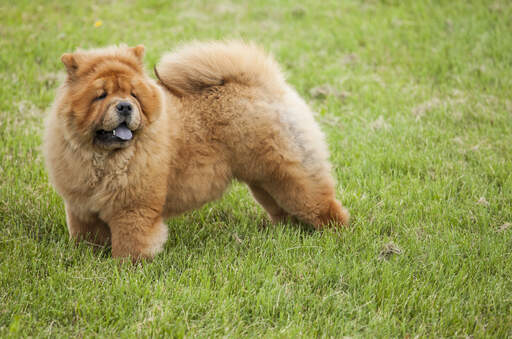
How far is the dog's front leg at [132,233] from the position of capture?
3.30m

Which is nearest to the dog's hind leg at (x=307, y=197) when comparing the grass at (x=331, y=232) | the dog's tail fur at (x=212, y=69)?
the grass at (x=331, y=232)

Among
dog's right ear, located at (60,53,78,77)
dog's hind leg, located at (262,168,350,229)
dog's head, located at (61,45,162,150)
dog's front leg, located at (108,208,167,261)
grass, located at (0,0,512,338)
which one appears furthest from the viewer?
dog's hind leg, located at (262,168,350,229)

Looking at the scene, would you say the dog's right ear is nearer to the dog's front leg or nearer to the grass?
the dog's front leg

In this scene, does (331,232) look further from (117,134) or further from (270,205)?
(117,134)

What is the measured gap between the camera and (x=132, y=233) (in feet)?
10.8

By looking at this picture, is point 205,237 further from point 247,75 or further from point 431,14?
point 431,14

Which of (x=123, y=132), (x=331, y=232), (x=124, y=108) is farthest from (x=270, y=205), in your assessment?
(x=124, y=108)

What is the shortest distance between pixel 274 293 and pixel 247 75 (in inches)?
69.4

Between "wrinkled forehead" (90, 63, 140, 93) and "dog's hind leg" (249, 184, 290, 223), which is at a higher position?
"wrinkled forehead" (90, 63, 140, 93)

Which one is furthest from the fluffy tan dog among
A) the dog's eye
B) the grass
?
the grass

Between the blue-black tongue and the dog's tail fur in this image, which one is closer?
the blue-black tongue

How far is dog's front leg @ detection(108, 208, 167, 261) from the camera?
3.30 metres

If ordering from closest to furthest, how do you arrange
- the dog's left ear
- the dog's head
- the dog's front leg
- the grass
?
the grass → the dog's head → the dog's front leg → the dog's left ear

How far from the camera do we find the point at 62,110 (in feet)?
10.5
